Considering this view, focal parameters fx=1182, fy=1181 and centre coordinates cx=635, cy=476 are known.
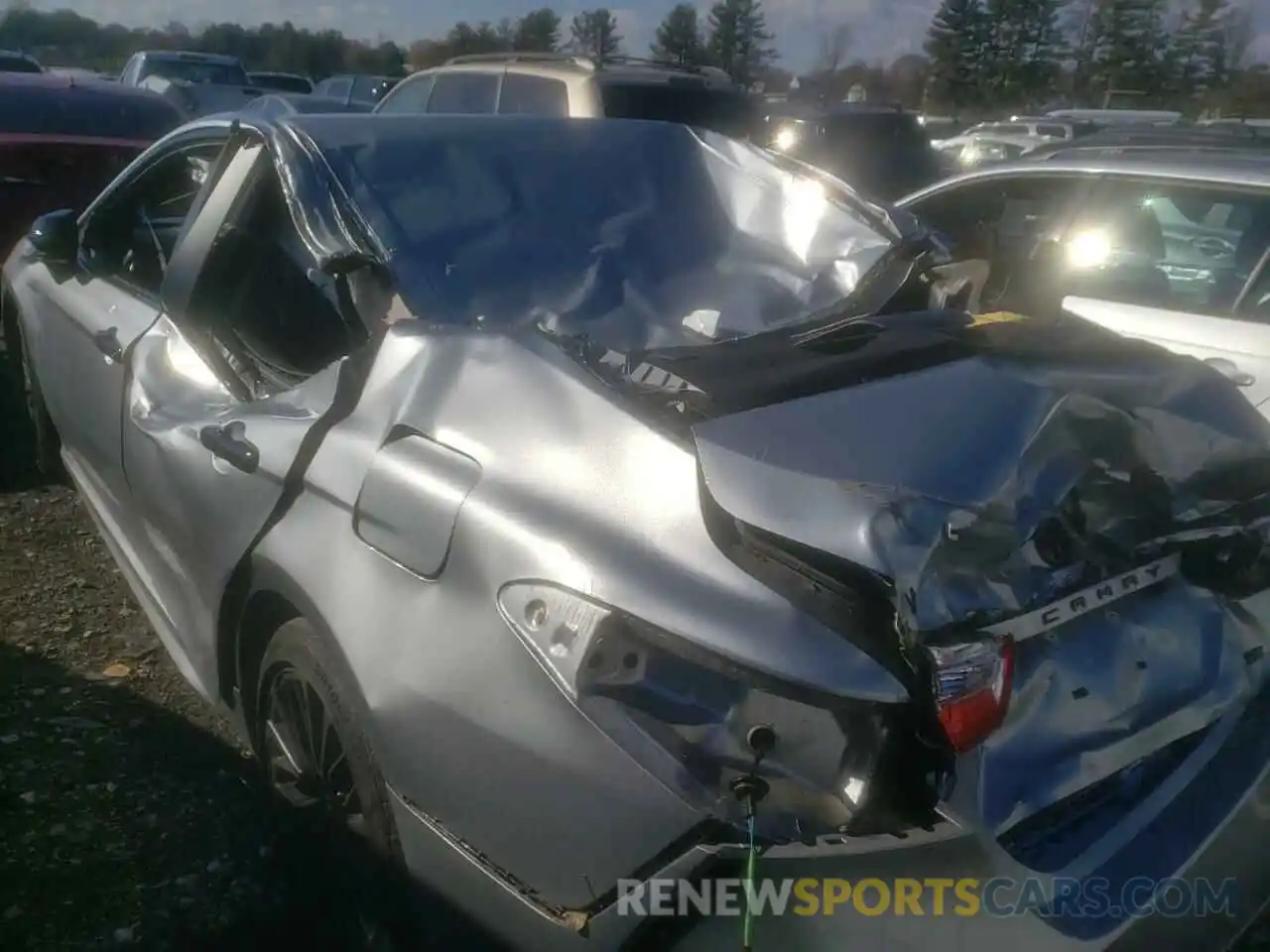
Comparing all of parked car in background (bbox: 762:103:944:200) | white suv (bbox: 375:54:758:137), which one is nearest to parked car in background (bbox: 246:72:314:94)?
white suv (bbox: 375:54:758:137)

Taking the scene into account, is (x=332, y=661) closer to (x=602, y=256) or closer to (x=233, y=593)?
(x=233, y=593)

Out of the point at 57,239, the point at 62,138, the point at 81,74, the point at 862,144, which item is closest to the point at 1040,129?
the point at 862,144

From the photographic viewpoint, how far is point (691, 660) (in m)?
1.69

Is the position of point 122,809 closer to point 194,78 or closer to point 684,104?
point 684,104

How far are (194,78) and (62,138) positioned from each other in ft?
43.1

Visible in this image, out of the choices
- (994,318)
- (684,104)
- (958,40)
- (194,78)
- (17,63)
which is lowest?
(958,40)

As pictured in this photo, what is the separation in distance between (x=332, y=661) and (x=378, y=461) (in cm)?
38

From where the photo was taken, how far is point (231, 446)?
252 centimetres

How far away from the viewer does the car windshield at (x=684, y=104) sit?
8977 mm

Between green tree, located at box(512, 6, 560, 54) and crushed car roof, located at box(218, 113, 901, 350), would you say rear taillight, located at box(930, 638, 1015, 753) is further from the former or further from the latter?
green tree, located at box(512, 6, 560, 54)

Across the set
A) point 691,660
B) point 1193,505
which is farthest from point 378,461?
point 1193,505

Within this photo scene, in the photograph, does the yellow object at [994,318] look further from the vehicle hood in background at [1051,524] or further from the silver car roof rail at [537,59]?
the silver car roof rail at [537,59]

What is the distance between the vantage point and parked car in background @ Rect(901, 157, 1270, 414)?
3.94 m

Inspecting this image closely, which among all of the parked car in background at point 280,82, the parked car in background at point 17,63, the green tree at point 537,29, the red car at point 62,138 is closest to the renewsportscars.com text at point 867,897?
the red car at point 62,138
